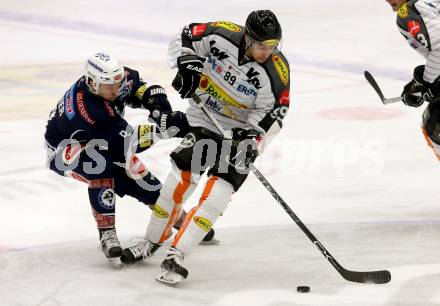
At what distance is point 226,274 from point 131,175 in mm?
724

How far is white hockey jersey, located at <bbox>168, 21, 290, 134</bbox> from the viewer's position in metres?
4.69

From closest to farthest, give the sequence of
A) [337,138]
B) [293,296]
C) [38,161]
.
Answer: [293,296] < [38,161] < [337,138]

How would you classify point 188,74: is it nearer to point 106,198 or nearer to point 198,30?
point 198,30

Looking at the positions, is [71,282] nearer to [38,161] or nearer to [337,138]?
[38,161]

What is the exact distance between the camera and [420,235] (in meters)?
5.32

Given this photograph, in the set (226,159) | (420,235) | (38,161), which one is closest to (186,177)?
(226,159)

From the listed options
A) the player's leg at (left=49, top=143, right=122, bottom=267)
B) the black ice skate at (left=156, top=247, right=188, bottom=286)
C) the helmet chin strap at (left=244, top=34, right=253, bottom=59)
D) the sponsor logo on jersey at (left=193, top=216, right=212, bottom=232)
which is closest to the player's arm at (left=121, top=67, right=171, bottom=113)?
the player's leg at (left=49, top=143, right=122, bottom=267)

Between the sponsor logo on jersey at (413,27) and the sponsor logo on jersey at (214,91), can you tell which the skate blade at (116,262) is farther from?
the sponsor logo on jersey at (413,27)

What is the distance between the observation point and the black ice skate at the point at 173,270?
453 centimetres

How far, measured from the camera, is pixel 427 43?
5246 millimetres

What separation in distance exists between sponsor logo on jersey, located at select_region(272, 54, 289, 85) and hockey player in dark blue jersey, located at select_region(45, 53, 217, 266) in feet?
1.92

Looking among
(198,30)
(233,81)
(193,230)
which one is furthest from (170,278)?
(198,30)

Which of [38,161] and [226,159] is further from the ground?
[226,159]

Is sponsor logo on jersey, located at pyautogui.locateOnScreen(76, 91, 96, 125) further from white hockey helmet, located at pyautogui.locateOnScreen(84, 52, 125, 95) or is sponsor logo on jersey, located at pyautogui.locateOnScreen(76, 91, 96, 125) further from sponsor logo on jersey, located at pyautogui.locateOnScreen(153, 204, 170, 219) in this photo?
sponsor logo on jersey, located at pyautogui.locateOnScreen(153, 204, 170, 219)
